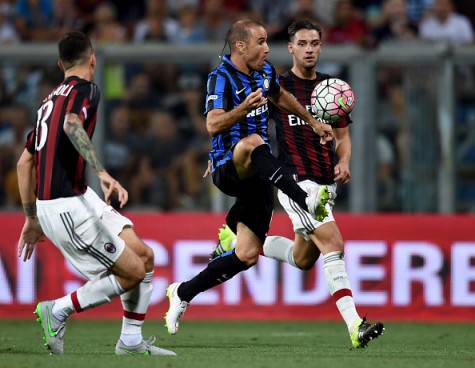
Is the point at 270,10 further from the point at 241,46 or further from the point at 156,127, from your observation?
the point at 241,46

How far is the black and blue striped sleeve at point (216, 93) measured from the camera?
7.96 metres

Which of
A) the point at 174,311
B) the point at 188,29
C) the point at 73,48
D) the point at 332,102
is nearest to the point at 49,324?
the point at 174,311

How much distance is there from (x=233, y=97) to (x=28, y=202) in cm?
171

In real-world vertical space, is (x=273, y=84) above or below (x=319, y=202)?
above

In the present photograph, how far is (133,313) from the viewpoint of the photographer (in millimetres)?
7383

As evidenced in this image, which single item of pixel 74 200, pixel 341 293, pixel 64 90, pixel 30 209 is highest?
pixel 64 90

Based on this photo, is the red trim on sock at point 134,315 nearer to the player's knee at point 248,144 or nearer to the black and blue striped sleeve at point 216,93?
the player's knee at point 248,144

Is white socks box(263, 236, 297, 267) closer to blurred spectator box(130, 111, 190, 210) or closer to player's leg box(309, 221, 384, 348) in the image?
player's leg box(309, 221, 384, 348)

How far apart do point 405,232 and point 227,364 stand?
5745mm

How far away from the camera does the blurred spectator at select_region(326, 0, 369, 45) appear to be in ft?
46.2

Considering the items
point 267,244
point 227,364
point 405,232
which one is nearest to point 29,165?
point 227,364

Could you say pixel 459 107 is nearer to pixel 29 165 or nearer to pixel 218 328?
pixel 218 328

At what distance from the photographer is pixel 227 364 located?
6699mm

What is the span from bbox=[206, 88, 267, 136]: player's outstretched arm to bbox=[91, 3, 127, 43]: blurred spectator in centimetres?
633
